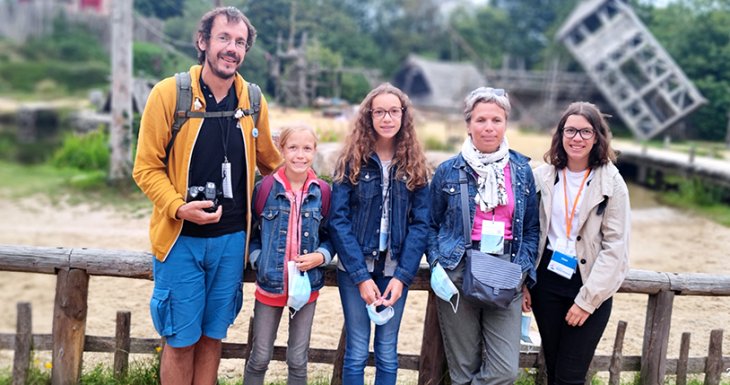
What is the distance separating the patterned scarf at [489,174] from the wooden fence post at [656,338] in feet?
4.33

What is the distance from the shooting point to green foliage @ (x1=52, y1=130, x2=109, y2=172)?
11008 millimetres

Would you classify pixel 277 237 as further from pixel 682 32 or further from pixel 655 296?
pixel 682 32

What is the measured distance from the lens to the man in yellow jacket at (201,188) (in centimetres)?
255

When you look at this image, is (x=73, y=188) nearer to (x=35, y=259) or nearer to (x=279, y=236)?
(x=35, y=259)

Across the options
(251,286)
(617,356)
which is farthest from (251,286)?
(617,356)

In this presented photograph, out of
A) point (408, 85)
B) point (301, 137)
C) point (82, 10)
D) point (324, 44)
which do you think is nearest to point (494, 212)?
point (301, 137)

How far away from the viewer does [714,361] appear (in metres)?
3.52

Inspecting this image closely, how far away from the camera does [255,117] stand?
2801 millimetres

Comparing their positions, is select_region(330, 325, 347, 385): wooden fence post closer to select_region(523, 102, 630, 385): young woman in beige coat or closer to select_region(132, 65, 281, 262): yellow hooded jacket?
select_region(523, 102, 630, 385): young woman in beige coat

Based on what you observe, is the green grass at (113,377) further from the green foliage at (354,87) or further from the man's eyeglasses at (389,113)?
the green foliage at (354,87)

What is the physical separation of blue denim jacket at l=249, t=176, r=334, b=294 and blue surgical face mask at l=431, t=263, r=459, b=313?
0.49 metres

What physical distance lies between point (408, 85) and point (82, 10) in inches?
672

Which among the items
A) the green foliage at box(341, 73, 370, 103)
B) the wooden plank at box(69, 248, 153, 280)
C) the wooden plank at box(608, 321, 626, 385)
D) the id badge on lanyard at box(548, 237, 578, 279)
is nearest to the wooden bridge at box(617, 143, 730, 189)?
the green foliage at box(341, 73, 370, 103)

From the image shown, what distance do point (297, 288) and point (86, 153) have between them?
1009 cm
